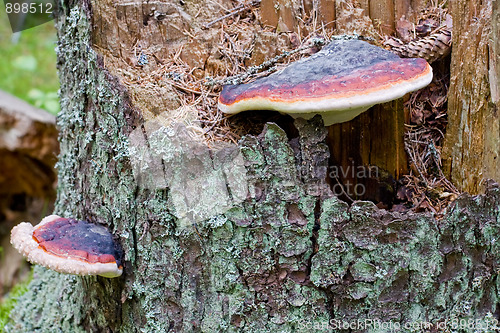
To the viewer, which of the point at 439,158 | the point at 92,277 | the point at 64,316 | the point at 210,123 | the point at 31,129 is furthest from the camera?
the point at 31,129

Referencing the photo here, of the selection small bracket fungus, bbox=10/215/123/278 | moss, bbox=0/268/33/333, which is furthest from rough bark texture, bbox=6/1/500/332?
moss, bbox=0/268/33/333

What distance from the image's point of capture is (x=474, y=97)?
2.42m

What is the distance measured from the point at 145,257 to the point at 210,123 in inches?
33.0

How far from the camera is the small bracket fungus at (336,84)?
6.19ft

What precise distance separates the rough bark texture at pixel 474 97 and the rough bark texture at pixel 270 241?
0.87 ft

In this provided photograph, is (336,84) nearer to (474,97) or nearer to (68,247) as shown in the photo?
(474,97)

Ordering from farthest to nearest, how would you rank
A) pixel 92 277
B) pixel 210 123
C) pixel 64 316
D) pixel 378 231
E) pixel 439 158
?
pixel 64 316 → pixel 92 277 → pixel 439 158 → pixel 210 123 → pixel 378 231

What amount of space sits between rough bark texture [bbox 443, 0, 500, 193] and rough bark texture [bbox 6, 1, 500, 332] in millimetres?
267

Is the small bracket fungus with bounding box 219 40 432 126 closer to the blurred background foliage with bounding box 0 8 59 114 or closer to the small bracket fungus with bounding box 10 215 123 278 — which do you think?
the small bracket fungus with bounding box 10 215 123 278

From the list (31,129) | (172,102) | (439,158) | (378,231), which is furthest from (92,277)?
(31,129)

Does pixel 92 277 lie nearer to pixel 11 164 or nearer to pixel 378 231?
pixel 378 231

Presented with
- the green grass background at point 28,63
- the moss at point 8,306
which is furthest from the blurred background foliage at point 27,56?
the moss at point 8,306

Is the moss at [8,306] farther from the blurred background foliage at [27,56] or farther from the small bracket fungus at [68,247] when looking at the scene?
the blurred background foliage at [27,56]

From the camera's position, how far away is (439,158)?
8.54 ft
